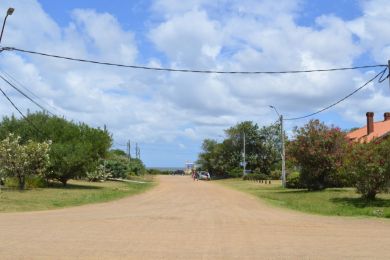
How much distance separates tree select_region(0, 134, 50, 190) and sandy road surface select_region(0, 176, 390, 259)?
17.2 meters

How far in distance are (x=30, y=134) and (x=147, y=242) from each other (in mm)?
32867

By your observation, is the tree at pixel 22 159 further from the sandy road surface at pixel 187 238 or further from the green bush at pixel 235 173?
the green bush at pixel 235 173

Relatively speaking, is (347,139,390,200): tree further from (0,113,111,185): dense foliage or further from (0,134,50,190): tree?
(0,113,111,185): dense foliage

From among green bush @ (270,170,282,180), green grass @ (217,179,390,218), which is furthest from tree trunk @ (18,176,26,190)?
green bush @ (270,170,282,180)

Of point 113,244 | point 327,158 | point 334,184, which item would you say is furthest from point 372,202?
point 113,244

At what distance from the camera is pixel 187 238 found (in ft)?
44.8

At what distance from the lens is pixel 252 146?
298 feet

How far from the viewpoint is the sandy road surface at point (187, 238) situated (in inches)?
443

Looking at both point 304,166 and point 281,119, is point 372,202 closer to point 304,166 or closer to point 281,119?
point 304,166

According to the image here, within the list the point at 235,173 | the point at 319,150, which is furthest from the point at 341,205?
the point at 235,173

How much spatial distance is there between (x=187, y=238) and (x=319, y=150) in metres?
24.2

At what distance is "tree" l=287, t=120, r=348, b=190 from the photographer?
3647cm

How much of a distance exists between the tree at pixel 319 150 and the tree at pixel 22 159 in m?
16.8

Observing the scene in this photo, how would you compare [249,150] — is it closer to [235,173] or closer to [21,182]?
[235,173]
